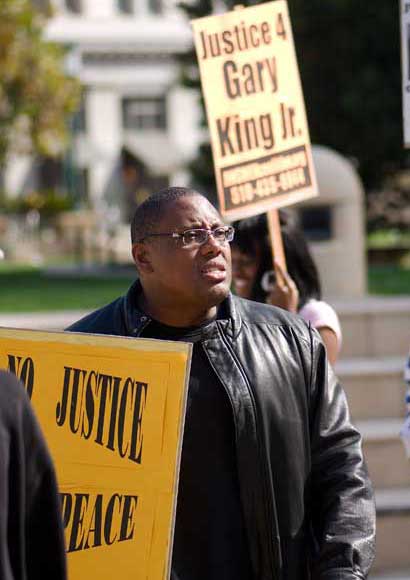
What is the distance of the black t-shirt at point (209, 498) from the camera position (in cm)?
354

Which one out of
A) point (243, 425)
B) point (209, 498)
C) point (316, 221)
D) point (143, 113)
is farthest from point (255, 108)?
point (143, 113)

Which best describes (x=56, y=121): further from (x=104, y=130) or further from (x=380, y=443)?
(x=104, y=130)

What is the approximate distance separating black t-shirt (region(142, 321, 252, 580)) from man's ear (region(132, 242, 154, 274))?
350 millimetres

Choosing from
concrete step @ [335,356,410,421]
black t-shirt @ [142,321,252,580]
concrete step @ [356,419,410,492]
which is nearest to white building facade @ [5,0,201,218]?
concrete step @ [335,356,410,421]

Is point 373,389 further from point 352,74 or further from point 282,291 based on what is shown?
point 352,74

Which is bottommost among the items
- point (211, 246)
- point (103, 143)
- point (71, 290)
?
point (71, 290)

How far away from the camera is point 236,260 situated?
17.3ft

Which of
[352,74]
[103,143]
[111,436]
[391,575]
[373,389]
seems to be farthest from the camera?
[103,143]

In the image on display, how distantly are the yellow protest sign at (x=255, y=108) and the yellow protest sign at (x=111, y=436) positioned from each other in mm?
1890

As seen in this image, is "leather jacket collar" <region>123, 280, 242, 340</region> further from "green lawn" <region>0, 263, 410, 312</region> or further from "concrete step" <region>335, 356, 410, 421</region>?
"green lawn" <region>0, 263, 410, 312</region>

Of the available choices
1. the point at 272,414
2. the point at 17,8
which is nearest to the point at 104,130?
the point at 17,8

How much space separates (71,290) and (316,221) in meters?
4.04

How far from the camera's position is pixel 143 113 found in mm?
55531

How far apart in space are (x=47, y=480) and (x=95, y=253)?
89.0ft
